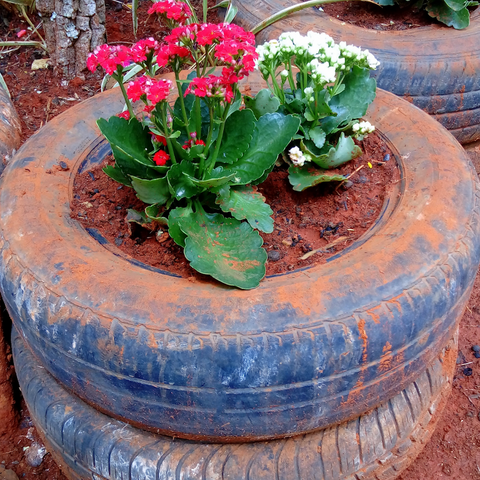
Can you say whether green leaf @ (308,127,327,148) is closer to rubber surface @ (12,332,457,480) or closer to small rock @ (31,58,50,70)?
rubber surface @ (12,332,457,480)

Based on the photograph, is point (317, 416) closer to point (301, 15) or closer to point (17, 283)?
point (17, 283)

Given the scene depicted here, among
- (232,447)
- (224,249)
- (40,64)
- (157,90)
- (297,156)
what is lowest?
(232,447)

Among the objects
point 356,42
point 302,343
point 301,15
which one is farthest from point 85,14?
point 302,343

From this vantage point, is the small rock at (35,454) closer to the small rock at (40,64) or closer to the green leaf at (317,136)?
the green leaf at (317,136)

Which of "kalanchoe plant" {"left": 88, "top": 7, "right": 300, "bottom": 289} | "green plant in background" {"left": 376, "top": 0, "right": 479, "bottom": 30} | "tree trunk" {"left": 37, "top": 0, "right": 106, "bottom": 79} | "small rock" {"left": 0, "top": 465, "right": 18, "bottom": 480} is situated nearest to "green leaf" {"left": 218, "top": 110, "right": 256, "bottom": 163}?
"kalanchoe plant" {"left": 88, "top": 7, "right": 300, "bottom": 289}

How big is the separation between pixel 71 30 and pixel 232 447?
81.8 inches

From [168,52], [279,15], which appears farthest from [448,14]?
[168,52]

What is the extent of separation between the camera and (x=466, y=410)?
5.83ft

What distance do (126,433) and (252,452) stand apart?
0.32 meters

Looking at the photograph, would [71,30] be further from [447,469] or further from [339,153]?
[447,469]

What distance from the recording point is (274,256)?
127cm

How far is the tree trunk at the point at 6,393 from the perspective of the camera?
1.73m

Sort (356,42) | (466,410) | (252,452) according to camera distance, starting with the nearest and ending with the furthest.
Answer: (252,452) → (466,410) → (356,42)

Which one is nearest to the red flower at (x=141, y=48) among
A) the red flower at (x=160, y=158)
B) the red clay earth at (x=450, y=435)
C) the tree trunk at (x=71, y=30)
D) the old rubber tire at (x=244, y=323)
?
the red flower at (x=160, y=158)
